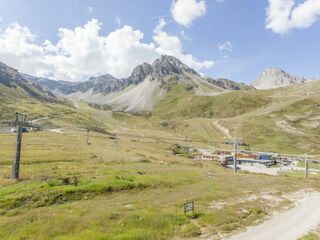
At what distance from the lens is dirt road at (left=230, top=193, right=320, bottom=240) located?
53.8ft

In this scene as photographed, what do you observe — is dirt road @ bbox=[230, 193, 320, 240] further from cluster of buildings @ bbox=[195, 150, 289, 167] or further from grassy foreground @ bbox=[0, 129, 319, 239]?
cluster of buildings @ bbox=[195, 150, 289, 167]

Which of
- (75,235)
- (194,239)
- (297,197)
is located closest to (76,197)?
(75,235)

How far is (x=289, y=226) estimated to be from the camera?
1886 cm

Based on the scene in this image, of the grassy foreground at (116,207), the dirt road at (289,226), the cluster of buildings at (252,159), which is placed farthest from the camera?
the cluster of buildings at (252,159)

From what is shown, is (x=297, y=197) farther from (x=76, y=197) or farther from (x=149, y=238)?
(x=76, y=197)

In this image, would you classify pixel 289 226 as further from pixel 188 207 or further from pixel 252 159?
pixel 252 159

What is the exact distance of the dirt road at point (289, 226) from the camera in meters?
16.4

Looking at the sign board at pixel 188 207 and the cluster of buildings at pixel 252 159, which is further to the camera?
the cluster of buildings at pixel 252 159

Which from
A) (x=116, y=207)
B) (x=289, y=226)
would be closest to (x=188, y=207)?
(x=116, y=207)

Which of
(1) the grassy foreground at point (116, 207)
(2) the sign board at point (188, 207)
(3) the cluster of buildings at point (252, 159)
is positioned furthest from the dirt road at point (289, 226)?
(3) the cluster of buildings at point (252, 159)

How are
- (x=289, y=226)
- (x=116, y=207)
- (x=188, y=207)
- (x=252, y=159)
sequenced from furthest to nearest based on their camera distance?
(x=252, y=159) → (x=289, y=226) → (x=116, y=207) → (x=188, y=207)

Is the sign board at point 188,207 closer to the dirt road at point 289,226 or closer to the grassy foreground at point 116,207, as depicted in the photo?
the grassy foreground at point 116,207

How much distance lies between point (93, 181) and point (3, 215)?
10267 millimetres

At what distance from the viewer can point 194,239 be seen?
14.5 metres
